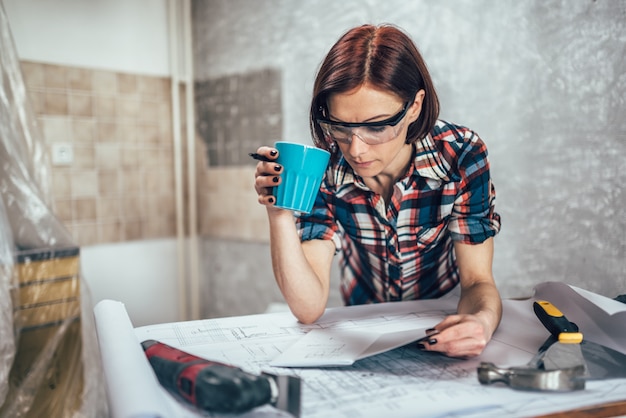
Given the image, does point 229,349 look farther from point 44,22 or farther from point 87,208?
point 44,22

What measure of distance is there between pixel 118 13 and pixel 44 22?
0.41 meters

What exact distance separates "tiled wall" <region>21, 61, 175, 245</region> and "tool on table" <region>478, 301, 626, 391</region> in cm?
259

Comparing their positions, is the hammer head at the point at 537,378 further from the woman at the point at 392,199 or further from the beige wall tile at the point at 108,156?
the beige wall tile at the point at 108,156

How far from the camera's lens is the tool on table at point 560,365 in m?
0.69

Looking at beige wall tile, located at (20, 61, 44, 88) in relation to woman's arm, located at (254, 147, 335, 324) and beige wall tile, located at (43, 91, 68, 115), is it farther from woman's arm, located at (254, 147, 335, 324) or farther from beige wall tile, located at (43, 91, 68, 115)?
woman's arm, located at (254, 147, 335, 324)

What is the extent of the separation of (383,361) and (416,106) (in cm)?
53

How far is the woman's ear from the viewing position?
1076mm

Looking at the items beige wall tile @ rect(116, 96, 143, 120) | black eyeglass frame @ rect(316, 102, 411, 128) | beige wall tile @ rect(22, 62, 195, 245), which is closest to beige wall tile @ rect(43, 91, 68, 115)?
beige wall tile @ rect(22, 62, 195, 245)

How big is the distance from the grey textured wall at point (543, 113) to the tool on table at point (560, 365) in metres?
0.70

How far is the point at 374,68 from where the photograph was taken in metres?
1.00

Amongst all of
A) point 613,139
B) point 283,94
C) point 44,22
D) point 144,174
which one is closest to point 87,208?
point 144,174

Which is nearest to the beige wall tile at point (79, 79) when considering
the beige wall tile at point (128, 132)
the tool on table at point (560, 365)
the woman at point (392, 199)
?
the beige wall tile at point (128, 132)

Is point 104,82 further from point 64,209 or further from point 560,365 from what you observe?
point 560,365

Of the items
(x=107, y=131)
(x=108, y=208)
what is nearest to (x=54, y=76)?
(x=107, y=131)
